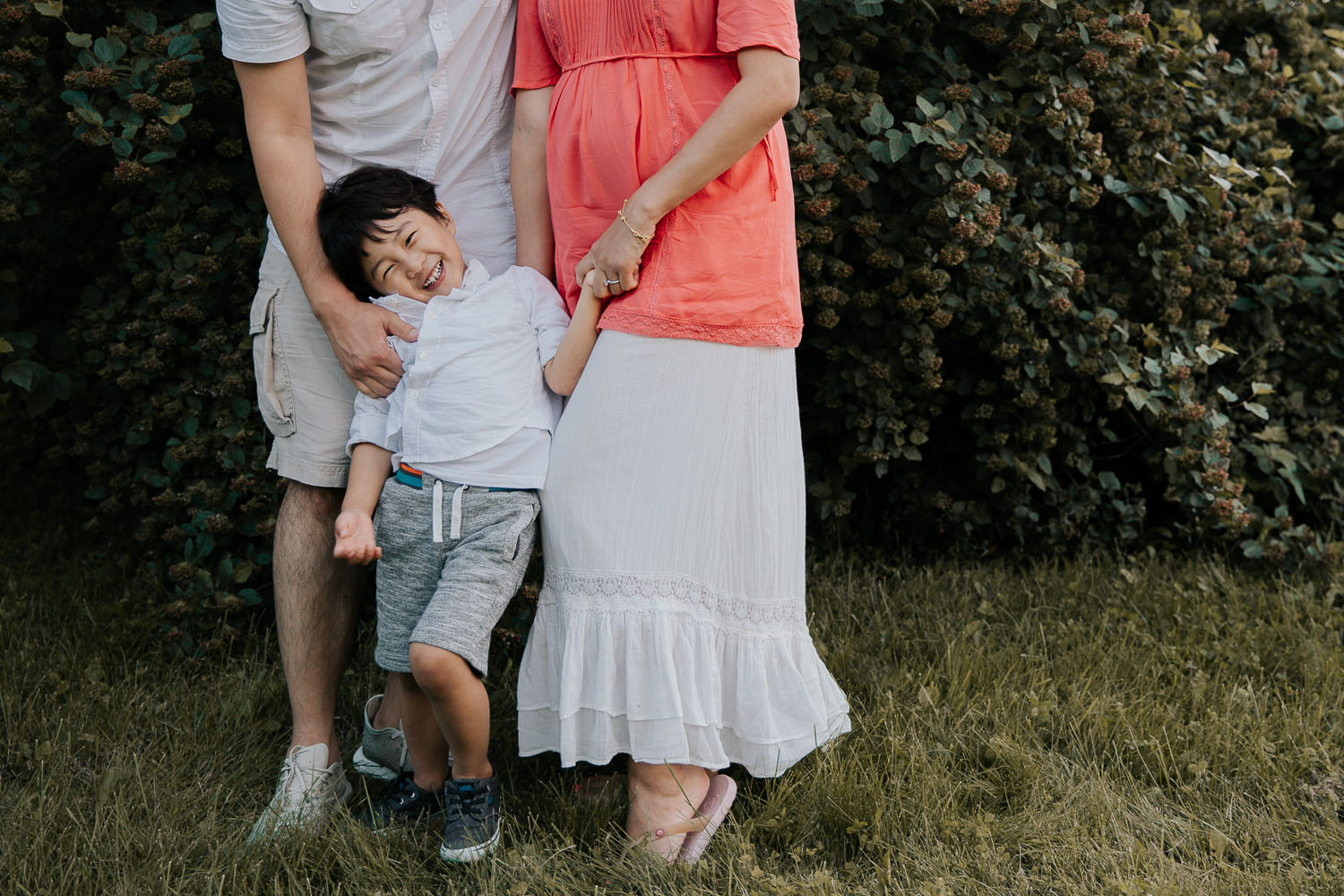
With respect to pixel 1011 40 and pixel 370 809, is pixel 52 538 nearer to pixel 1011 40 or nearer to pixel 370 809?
pixel 370 809

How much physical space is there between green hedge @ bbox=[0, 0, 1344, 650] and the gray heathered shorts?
89 cm

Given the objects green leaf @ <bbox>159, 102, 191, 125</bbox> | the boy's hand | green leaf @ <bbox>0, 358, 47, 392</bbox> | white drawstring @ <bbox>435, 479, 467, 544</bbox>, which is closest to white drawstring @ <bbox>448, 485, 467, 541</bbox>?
white drawstring @ <bbox>435, 479, 467, 544</bbox>

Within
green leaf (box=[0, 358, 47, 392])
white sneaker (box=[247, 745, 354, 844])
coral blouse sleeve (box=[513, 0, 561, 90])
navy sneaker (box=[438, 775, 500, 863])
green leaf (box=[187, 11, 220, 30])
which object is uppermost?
green leaf (box=[187, 11, 220, 30])

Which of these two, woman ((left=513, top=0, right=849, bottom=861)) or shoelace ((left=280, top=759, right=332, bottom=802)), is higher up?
woman ((left=513, top=0, right=849, bottom=861))

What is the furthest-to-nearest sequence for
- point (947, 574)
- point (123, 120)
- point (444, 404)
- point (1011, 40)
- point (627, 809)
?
point (947, 574) → point (1011, 40) → point (123, 120) → point (627, 809) → point (444, 404)

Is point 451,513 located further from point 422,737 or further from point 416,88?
point 416,88

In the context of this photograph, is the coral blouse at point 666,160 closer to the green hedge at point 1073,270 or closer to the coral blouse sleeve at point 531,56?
the coral blouse sleeve at point 531,56

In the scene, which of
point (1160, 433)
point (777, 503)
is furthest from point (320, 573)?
point (1160, 433)

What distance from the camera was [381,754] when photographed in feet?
8.41

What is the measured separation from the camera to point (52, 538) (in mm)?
3699

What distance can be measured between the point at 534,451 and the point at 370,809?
842 mm

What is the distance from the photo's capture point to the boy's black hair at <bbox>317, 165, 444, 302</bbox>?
2186 mm

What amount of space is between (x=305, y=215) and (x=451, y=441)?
1.82 feet

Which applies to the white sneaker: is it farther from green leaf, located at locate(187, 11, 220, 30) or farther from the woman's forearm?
green leaf, located at locate(187, 11, 220, 30)
